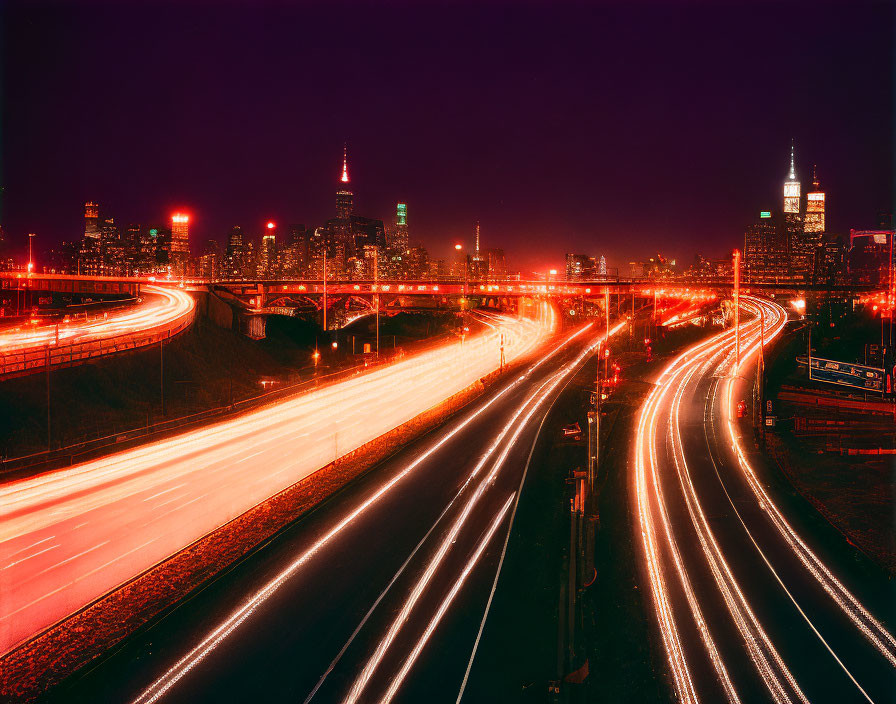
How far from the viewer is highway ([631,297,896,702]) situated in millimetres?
10852

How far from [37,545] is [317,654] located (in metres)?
8.47

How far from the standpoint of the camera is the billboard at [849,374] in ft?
121

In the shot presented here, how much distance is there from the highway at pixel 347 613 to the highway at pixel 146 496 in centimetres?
248

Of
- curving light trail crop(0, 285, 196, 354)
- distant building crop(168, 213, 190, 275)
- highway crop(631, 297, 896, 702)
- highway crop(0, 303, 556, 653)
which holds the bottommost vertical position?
highway crop(631, 297, 896, 702)

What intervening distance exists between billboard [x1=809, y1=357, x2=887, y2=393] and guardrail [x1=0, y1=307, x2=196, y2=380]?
146 feet

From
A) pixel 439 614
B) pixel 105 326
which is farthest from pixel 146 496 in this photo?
pixel 105 326

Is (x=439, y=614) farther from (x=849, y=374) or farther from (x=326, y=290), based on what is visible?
(x=326, y=290)

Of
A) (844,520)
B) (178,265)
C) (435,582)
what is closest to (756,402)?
(844,520)

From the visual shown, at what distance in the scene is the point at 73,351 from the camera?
1289 inches

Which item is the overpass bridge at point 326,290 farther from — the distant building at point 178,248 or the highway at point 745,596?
the distant building at point 178,248

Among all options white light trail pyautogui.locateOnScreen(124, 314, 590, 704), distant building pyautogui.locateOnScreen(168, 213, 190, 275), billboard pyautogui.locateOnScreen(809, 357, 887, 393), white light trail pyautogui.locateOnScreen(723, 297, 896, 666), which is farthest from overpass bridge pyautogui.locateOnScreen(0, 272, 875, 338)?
distant building pyautogui.locateOnScreen(168, 213, 190, 275)

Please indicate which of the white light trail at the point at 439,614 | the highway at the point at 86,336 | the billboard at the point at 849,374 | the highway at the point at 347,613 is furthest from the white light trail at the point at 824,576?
the highway at the point at 86,336

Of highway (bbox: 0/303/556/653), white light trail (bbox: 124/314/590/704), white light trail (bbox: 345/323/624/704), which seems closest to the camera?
white light trail (bbox: 124/314/590/704)

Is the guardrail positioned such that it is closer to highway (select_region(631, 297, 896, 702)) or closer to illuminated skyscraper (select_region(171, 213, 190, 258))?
highway (select_region(631, 297, 896, 702))
